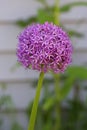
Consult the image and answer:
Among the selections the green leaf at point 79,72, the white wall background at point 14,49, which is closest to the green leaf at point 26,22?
the white wall background at point 14,49

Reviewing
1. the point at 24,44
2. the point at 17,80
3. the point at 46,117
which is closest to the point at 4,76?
the point at 17,80

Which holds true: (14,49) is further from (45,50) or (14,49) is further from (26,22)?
(45,50)

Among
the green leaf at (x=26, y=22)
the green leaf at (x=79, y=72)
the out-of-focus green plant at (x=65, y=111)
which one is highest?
the green leaf at (x=26, y=22)

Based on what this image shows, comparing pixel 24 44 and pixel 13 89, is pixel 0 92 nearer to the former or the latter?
pixel 13 89

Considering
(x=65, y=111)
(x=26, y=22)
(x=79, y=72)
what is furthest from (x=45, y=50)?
(x=65, y=111)

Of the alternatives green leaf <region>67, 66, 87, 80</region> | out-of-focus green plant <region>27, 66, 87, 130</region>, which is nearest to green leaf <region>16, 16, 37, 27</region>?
out-of-focus green plant <region>27, 66, 87, 130</region>

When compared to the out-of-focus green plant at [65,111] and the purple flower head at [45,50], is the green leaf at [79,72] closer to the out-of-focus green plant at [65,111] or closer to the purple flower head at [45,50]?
the out-of-focus green plant at [65,111]
